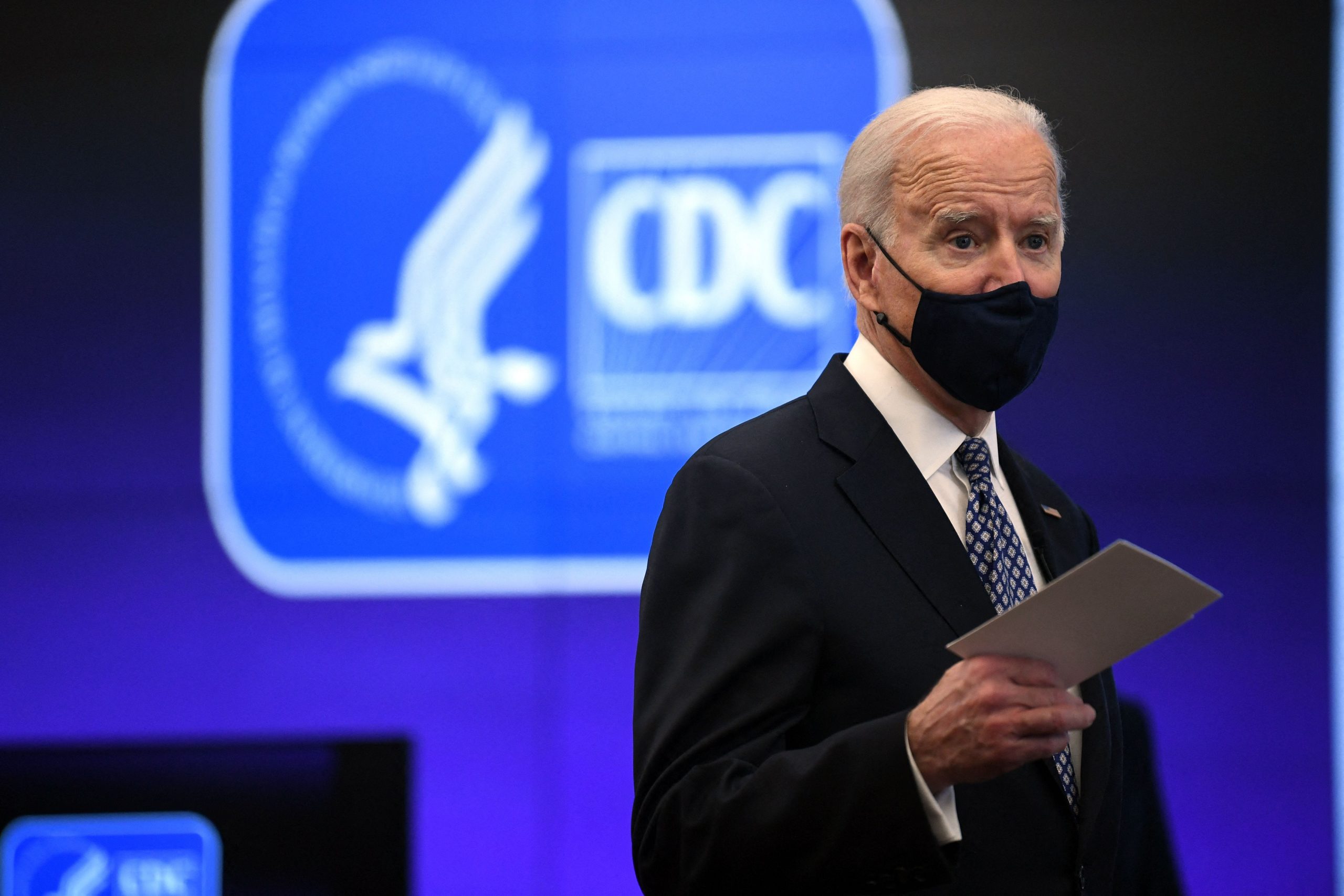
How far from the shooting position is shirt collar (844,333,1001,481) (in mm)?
1430

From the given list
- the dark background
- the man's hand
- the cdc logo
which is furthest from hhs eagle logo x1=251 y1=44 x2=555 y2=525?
the man's hand

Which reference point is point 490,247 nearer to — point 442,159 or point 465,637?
point 442,159

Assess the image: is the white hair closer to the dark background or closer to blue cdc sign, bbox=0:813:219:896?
blue cdc sign, bbox=0:813:219:896

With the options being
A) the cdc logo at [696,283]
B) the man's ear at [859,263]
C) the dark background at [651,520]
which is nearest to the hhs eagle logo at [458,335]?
the cdc logo at [696,283]

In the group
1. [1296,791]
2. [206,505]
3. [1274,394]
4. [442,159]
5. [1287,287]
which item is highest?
[442,159]

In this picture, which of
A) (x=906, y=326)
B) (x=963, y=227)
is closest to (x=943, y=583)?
(x=906, y=326)

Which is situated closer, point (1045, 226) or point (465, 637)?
point (1045, 226)

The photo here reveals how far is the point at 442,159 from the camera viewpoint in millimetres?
3328

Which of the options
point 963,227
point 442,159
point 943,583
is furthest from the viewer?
point 442,159

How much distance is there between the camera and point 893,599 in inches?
50.7

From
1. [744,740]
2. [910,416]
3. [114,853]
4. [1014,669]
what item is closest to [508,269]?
[114,853]

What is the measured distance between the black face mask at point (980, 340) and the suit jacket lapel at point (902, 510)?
0.30 feet

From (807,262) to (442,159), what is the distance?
39.0 inches

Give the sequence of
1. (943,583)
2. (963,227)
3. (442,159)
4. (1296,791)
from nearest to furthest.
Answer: (943,583) < (963,227) < (1296,791) < (442,159)
